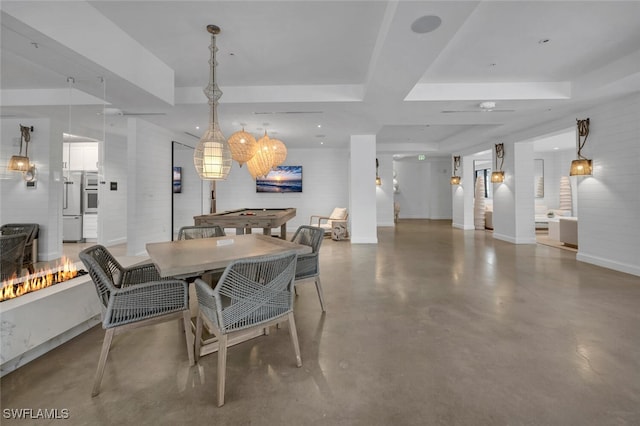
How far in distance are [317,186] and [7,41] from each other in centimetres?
762

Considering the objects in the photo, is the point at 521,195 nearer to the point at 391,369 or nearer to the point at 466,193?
the point at 466,193

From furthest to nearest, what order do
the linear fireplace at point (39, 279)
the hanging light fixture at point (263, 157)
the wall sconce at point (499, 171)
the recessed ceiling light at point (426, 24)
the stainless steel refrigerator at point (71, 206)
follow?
the wall sconce at point (499, 171), the hanging light fixture at point (263, 157), the stainless steel refrigerator at point (71, 206), the recessed ceiling light at point (426, 24), the linear fireplace at point (39, 279)

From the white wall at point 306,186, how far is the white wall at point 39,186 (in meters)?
6.62

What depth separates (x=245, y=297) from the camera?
1.76 meters

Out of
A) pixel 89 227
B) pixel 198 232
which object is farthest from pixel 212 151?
pixel 89 227

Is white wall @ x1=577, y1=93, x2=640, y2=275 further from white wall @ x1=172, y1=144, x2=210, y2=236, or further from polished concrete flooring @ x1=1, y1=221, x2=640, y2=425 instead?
white wall @ x1=172, y1=144, x2=210, y2=236

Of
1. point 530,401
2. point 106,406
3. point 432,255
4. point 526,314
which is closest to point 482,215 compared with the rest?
point 432,255

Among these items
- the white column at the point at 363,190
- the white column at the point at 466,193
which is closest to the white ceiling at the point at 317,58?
the white column at the point at 363,190

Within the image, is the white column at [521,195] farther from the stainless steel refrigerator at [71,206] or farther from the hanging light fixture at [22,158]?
the hanging light fixture at [22,158]

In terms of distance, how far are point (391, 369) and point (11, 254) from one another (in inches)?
125

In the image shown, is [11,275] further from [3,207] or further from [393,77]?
[393,77]

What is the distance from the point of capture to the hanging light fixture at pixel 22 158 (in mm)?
2355

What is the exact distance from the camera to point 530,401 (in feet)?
5.51

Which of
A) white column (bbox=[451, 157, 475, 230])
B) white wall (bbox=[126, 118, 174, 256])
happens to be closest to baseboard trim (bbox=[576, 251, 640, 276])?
white column (bbox=[451, 157, 475, 230])
